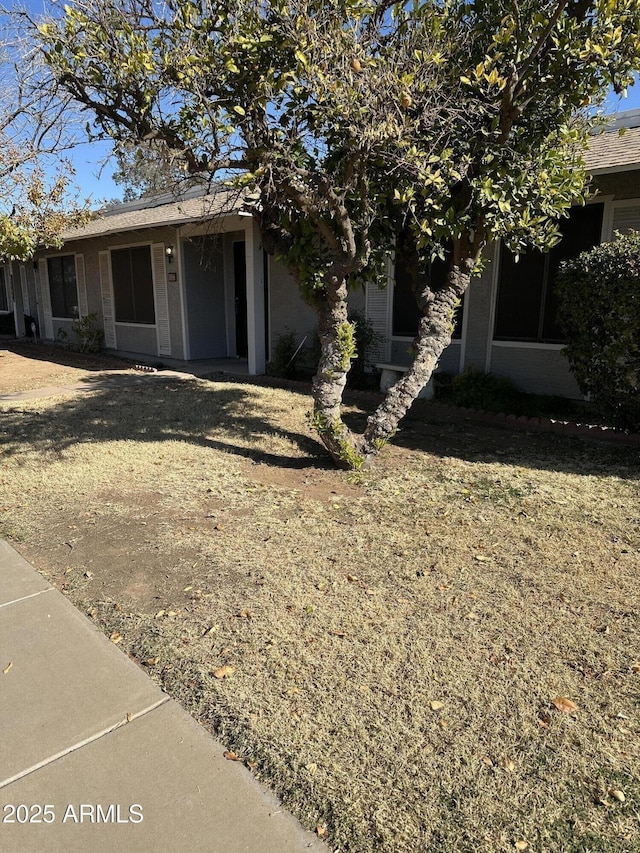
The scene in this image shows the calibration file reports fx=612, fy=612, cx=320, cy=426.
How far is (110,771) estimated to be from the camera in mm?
2240

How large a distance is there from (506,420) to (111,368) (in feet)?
28.7

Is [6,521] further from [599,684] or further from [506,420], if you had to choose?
[506,420]

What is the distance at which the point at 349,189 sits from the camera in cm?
522

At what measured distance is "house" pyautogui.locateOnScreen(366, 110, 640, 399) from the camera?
298 inches

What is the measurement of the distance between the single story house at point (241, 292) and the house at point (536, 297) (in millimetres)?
15

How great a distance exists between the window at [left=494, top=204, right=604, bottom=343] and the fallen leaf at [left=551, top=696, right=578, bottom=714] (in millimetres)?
6399

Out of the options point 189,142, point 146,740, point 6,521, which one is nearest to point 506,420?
point 189,142

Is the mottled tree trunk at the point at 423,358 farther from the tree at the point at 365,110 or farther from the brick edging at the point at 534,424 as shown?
the brick edging at the point at 534,424

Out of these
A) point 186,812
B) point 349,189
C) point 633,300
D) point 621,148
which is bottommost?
point 186,812

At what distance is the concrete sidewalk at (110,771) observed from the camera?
1991 millimetres

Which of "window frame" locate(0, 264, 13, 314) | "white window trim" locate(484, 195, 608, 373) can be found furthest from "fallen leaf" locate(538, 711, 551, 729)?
"window frame" locate(0, 264, 13, 314)

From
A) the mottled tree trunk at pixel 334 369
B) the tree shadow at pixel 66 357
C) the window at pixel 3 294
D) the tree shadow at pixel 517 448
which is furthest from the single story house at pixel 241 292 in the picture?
the window at pixel 3 294

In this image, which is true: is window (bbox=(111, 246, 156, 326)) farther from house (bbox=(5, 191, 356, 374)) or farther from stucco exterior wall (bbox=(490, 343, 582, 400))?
stucco exterior wall (bbox=(490, 343, 582, 400))

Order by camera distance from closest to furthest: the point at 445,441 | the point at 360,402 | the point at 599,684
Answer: the point at 599,684
the point at 445,441
the point at 360,402
